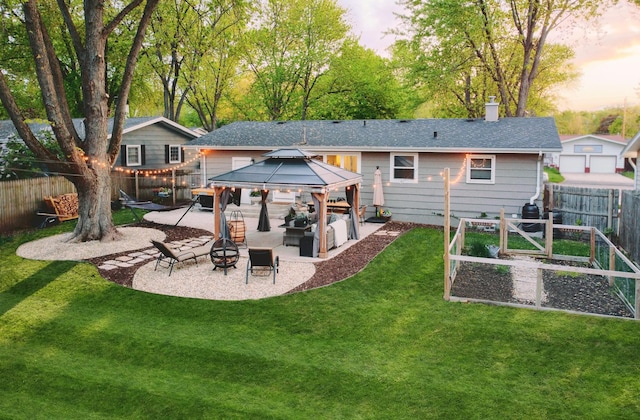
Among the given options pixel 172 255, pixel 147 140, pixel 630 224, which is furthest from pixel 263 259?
pixel 147 140

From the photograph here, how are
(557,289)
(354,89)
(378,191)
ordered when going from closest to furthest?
(557,289)
(378,191)
(354,89)

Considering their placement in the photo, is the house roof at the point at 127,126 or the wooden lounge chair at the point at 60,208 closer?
the wooden lounge chair at the point at 60,208

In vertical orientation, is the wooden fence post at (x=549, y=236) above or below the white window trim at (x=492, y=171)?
below

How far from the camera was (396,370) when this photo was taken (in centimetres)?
711

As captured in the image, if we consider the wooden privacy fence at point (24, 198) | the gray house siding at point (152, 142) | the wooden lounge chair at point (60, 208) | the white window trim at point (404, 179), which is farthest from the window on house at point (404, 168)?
the gray house siding at point (152, 142)

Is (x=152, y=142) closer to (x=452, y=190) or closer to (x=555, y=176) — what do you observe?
(x=452, y=190)

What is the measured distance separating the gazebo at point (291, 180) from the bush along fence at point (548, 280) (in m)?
3.46

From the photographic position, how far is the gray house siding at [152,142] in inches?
994

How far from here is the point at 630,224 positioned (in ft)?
44.7

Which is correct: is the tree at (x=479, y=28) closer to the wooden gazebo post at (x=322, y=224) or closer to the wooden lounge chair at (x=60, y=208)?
the wooden gazebo post at (x=322, y=224)

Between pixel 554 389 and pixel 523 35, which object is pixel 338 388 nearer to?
pixel 554 389

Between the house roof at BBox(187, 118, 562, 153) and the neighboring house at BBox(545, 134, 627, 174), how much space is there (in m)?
32.7

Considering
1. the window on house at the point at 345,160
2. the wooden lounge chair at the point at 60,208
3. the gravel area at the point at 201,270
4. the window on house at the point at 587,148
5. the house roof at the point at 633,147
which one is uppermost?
the window on house at the point at 587,148

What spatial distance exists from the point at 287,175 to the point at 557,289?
7.00 m
